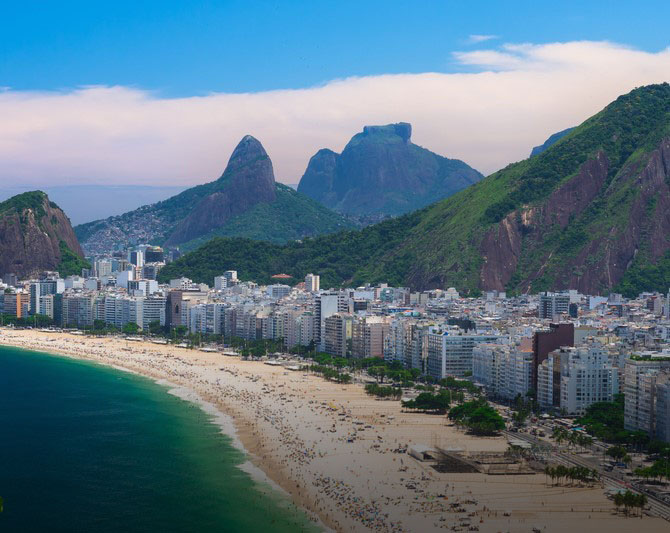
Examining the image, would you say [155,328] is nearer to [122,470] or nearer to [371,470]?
[122,470]

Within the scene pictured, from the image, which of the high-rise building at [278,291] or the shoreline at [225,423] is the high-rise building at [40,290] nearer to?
the high-rise building at [278,291]

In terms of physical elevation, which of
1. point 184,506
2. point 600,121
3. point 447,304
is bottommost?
point 184,506

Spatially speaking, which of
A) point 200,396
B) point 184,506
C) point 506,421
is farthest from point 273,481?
point 200,396

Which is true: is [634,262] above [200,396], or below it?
above

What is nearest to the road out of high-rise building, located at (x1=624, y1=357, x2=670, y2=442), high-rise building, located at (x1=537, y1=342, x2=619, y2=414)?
high-rise building, located at (x1=624, y1=357, x2=670, y2=442)

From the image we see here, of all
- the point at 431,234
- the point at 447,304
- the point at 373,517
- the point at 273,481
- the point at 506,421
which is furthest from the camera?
the point at 431,234

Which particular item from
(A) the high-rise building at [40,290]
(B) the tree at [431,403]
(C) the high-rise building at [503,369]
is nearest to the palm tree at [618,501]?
(B) the tree at [431,403]

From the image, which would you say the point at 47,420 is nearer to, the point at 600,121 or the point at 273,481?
the point at 273,481

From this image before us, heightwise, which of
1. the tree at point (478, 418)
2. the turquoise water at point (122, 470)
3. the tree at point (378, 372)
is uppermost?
the tree at point (378, 372)
